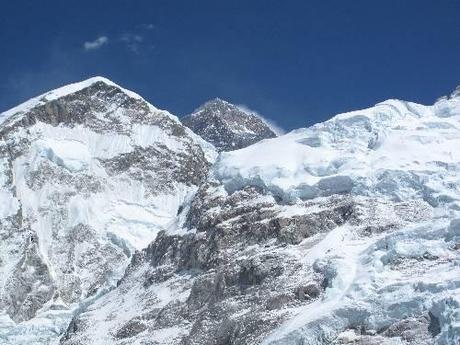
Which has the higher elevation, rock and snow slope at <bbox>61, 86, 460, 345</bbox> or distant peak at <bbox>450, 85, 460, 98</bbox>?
distant peak at <bbox>450, 85, 460, 98</bbox>

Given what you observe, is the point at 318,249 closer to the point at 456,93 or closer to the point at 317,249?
Answer: the point at 317,249

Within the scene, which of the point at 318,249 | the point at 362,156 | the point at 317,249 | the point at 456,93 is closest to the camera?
the point at 318,249

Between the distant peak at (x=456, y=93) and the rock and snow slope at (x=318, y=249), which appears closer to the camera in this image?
the rock and snow slope at (x=318, y=249)

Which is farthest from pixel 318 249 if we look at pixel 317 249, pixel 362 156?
pixel 362 156

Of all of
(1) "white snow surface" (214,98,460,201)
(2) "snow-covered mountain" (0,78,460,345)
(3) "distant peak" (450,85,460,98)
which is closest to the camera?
(2) "snow-covered mountain" (0,78,460,345)

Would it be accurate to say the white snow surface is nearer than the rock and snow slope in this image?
No

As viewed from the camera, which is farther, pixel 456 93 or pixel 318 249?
pixel 456 93

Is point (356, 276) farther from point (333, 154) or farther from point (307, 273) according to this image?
point (333, 154)

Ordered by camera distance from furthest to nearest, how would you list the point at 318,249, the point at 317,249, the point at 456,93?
the point at 456,93 < the point at 317,249 < the point at 318,249

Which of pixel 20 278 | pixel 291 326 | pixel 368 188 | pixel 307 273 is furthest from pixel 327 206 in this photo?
pixel 20 278

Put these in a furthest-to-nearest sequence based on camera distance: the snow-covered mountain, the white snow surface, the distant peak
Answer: the distant peak
the white snow surface
the snow-covered mountain

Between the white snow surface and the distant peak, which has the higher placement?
the distant peak

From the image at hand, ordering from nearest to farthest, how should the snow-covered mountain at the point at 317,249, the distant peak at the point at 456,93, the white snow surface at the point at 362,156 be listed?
1. the snow-covered mountain at the point at 317,249
2. the white snow surface at the point at 362,156
3. the distant peak at the point at 456,93

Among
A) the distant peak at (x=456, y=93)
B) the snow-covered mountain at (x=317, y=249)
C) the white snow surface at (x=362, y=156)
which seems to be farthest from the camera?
the distant peak at (x=456, y=93)
